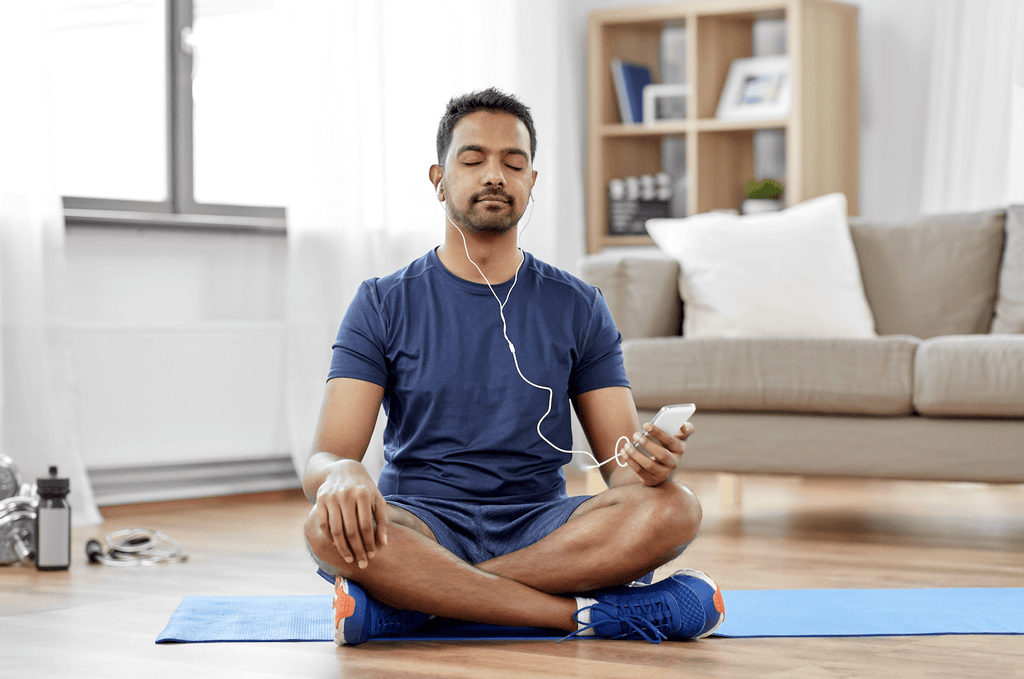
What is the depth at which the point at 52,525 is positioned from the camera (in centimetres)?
252

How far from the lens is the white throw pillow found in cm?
313

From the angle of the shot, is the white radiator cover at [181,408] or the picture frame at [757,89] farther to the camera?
the picture frame at [757,89]

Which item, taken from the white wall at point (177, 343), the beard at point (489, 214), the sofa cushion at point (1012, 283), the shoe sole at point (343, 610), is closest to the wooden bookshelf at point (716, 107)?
the white wall at point (177, 343)

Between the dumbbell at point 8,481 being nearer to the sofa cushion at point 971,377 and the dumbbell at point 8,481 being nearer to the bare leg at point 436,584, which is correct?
the bare leg at point 436,584

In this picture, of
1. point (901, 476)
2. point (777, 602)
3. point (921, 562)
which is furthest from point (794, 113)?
point (777, 602)

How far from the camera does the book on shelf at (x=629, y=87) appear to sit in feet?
15.2

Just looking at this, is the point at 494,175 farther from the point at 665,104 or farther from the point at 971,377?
the point at 665,104

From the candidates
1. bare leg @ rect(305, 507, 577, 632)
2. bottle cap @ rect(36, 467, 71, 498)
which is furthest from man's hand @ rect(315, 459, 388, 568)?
bottle cap @ rect(36, 467, 71, 498)

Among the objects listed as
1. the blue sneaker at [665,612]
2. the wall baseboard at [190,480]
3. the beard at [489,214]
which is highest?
the beard at [489,214]

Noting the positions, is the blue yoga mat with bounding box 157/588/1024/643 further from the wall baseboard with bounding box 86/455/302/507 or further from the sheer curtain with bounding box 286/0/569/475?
the sheer curtain with bounding box 286/0/569/475

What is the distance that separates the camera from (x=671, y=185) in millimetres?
4684

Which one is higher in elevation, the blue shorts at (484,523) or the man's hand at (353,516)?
the man's hand at (353,516)

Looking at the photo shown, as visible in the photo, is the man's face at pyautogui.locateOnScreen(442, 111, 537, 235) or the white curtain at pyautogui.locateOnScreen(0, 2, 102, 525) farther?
the white curtain at pyautogui.locateOnScreen(0, 2, 102, 525)

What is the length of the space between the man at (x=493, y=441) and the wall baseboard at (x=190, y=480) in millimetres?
1737
